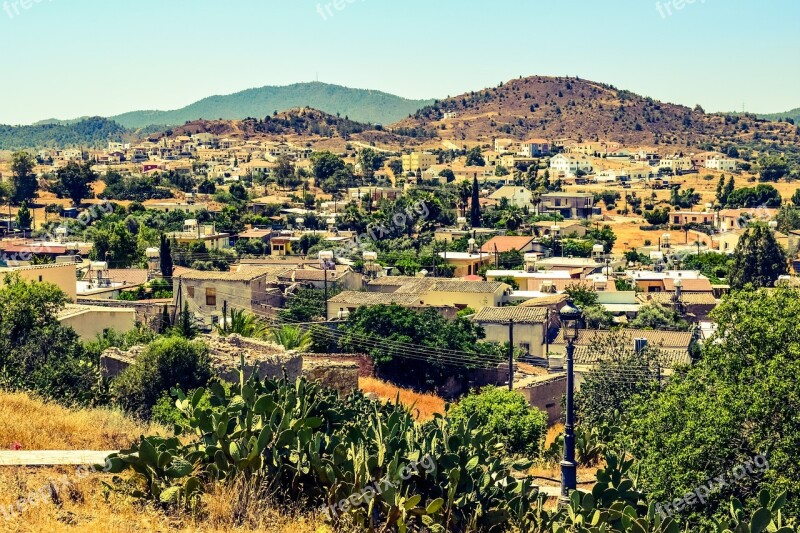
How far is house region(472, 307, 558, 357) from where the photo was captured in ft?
93.4

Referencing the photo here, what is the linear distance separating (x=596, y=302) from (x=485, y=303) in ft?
12.6

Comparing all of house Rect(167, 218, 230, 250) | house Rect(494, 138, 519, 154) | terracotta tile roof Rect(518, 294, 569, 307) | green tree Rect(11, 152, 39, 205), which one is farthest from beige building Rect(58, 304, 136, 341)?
house Rect(494, 138, 519, 154)

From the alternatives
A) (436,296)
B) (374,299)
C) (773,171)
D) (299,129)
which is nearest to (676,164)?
(773,171)

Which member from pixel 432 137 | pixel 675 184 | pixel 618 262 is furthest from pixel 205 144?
pixel 618 262

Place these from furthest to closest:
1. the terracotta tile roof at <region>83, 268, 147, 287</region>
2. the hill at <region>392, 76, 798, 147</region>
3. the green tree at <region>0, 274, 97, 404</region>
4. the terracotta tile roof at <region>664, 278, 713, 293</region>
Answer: the hill at <region>392, 76, 798, 147</region>, the terracotta tile roof at <region>664, 278, 713, 293</region>, the terracotta tile roof at <region>83, 268, 147, 287</region>, the green tree at <region>0, 274, 97, 404</region>

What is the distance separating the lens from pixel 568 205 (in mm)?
76812

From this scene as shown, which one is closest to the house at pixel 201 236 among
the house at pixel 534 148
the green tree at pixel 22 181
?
the green tree at pixel 22 181

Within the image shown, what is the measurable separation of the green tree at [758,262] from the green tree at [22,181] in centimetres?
5041

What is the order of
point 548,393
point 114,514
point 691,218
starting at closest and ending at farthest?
point 114,514 → point 548,393 → point 691,218

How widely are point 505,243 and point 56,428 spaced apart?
44145 mm

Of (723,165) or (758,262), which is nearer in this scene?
(758,262)

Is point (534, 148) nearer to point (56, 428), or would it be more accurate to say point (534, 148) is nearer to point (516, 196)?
point (516, 196)

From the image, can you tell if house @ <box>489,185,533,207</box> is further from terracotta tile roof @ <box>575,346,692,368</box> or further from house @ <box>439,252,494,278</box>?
terracotta tile roof @ <box>575,346,692,368</box>

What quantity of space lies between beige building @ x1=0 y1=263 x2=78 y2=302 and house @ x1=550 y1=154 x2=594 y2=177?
84.6 metres
